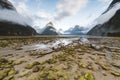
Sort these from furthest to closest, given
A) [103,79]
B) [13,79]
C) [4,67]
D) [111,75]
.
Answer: [4,67]
[111,75]
[103,79]
[13,79]

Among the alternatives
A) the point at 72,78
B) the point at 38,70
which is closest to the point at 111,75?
the point at 72,78

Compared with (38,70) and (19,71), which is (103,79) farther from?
(19,71)

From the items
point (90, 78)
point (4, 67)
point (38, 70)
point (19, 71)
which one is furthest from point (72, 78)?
point (4, 67)

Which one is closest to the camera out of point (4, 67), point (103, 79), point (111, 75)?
point (103, 79)

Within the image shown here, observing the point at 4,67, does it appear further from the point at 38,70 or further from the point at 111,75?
the point at 111,75

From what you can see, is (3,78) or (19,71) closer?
(3,78)

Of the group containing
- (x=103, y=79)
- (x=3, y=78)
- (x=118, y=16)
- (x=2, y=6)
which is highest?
(x=2, y=6)

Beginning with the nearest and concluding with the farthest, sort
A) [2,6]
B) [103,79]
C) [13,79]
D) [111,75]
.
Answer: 1. [13,79]
2. [103,79]
3. [111,75]
4. [2,6]

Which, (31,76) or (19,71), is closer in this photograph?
(31,76)

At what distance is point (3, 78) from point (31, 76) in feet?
3.57

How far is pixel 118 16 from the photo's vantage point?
7369 cm

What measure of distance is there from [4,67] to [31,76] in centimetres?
190

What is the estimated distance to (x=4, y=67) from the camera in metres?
5.91

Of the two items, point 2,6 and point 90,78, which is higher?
point 2,6
